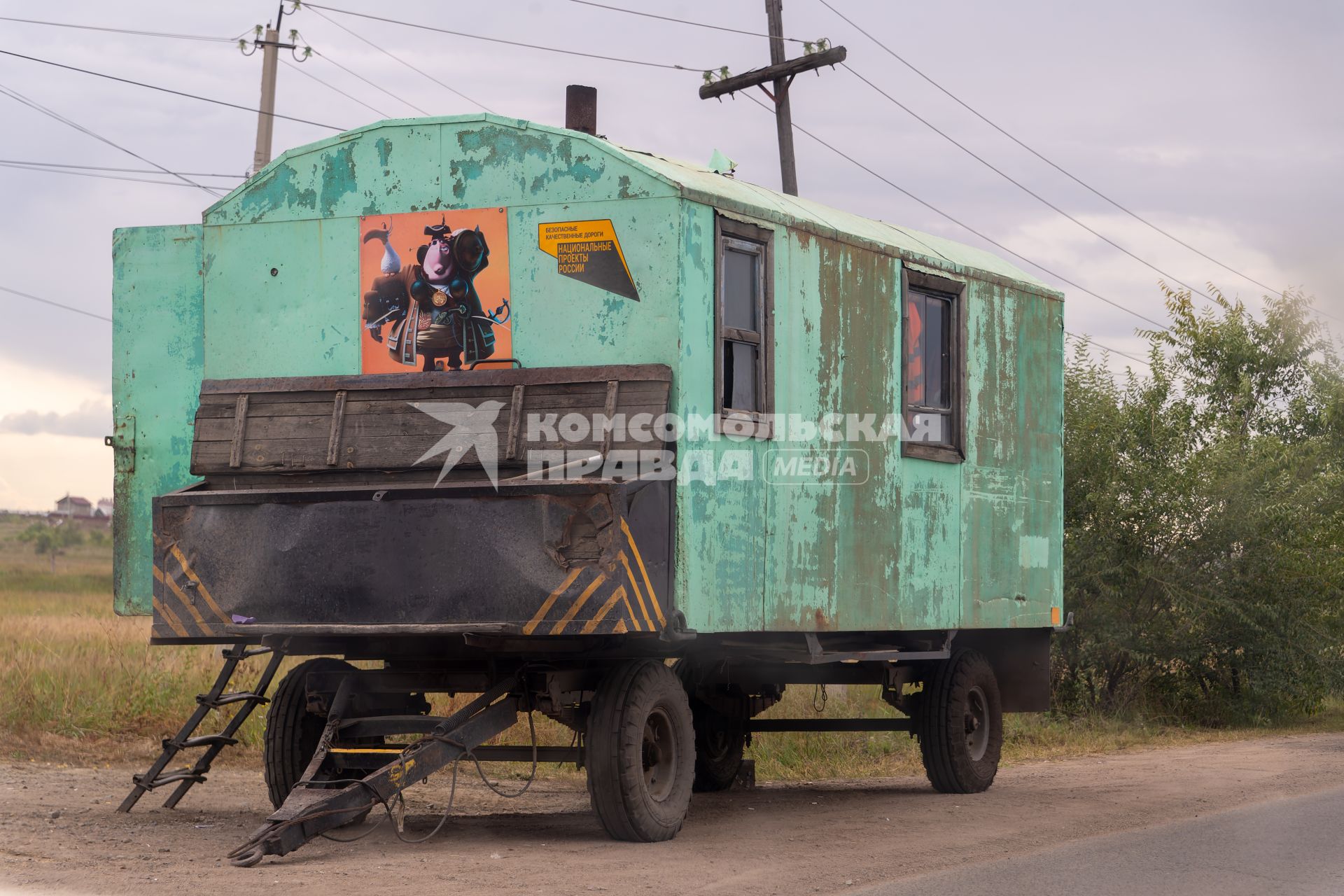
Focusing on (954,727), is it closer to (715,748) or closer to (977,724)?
(977,724)

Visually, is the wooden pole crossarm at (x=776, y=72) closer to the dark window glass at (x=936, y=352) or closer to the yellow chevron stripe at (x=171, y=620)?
the dark window glass at (x=936, y=352)

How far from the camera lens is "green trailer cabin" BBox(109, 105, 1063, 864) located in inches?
311

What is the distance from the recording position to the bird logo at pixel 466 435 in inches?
320

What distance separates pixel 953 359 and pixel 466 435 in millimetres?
4075

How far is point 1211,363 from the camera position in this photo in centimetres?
2019

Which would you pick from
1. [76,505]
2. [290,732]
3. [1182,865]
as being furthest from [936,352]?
[76,505]

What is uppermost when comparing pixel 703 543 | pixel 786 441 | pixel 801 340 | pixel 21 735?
pixel 801 340

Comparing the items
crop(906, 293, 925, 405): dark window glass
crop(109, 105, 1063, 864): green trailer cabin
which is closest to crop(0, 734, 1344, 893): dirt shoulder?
crop(109, 105, 1063, 864): green trailer cabin

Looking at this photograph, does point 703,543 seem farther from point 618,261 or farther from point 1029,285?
point 1029,285

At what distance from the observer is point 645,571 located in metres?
7.76

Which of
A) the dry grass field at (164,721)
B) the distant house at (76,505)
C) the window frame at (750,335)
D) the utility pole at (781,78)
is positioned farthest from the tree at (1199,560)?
the distant house at (76,505)

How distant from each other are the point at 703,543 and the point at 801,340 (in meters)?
1.59

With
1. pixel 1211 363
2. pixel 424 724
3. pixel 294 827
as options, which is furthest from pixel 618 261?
pixel 1211 363

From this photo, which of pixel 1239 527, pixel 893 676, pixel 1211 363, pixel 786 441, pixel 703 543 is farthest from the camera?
pixel 1211 363
